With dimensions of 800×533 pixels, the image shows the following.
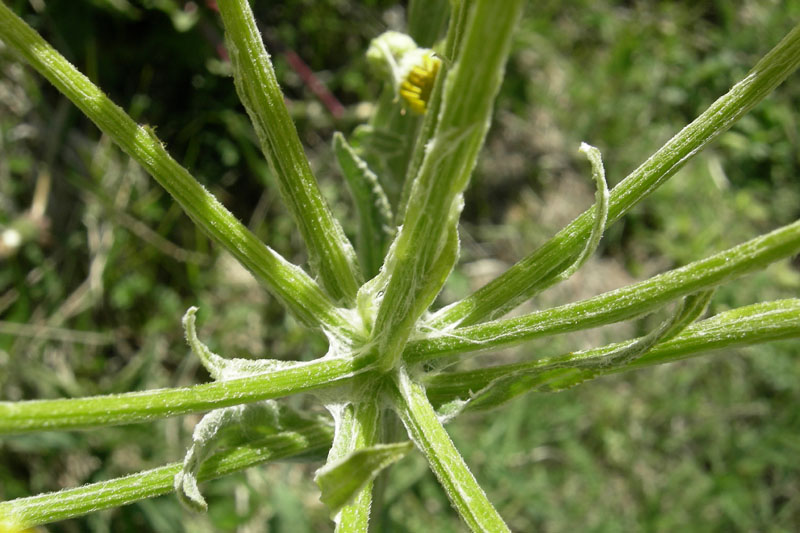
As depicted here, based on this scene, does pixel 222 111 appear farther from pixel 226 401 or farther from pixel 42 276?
pixel 226 401

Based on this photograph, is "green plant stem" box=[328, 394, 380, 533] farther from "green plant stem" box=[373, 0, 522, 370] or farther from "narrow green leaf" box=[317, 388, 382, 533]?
"green plant stem" box=[373, 0, 522, 370]

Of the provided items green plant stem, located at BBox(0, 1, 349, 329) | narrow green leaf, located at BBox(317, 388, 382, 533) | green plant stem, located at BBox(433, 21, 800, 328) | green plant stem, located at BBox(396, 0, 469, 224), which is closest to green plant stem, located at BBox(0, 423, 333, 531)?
narrow green leaf, located at BBox(317, 388, 382, 533)

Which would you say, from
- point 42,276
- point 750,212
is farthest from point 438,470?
point 750,212

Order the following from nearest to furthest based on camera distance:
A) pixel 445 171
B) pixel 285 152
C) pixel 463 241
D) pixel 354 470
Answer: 1. pixel 445 171
2. pixel 354 470
3. pixel 285 152
4. pixel 463 241

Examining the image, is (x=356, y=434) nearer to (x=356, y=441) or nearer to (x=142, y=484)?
(x=356, y=441)

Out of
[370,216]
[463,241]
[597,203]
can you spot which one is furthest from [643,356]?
[463,241]

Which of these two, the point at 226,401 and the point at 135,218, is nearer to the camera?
the point at 226,401

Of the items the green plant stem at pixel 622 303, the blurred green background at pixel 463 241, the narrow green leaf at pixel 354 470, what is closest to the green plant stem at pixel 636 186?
the green plant stem at pixel 622 303
